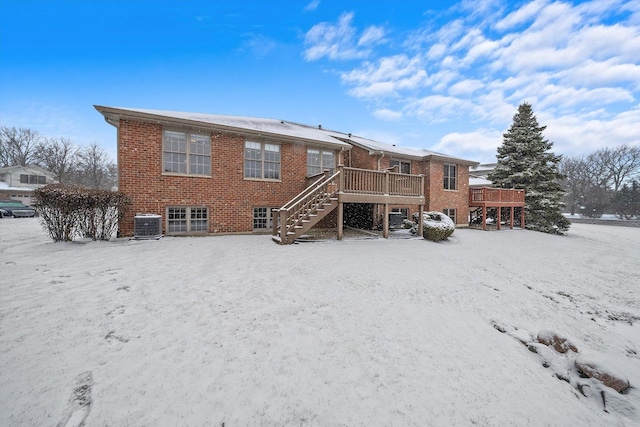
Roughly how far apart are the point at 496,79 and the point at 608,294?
21.6 meters

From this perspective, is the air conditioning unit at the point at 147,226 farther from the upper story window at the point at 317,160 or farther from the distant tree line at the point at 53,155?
the distant tree line at the point at 53,155

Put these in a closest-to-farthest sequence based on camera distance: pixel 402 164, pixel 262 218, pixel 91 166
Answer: pixel 262 218
pixel 402 164
pixel 91 166

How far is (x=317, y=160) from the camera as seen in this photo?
12.8m

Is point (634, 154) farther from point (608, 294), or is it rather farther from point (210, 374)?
point (210, 374)

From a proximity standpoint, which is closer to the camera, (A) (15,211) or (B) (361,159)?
(B) (361,159)

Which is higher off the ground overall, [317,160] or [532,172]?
[532,172]

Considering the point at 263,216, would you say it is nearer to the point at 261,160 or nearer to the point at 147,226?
the point at 261,160

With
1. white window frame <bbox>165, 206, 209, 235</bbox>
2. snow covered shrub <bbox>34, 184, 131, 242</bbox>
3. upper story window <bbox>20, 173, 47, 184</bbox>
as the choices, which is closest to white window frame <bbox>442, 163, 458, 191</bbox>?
white window frame <bbox>165, 206, 209, 235</bbox>

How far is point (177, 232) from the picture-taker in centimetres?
972

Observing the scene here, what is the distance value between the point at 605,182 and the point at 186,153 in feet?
195

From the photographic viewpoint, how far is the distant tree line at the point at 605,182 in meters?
33.9

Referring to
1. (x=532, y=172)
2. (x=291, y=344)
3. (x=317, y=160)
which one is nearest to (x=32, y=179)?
(x=317, y=160)

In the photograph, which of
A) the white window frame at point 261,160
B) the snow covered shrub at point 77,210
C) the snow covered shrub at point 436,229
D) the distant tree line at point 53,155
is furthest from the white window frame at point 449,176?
the distant tree line at point 53,155

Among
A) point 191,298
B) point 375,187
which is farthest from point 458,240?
point 191,298
